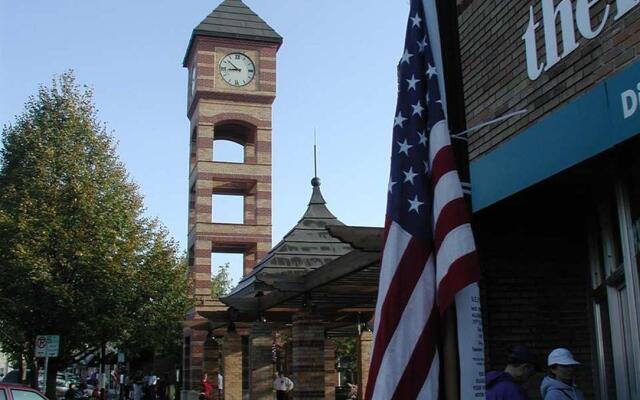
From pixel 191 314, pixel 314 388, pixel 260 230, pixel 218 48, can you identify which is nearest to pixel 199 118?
pixel 218 48

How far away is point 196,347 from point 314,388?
21918 millimetres

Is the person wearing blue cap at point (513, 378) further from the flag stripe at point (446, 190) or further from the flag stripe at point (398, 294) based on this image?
the flag stripe at point (446, 190)

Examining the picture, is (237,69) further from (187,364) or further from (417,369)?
(417,369)

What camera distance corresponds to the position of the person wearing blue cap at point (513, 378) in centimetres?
490

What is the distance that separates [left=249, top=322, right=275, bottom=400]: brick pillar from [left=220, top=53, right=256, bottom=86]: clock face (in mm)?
23597

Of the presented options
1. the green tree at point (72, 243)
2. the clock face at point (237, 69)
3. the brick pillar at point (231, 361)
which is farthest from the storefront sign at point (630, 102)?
the clock face at point (237, 69)

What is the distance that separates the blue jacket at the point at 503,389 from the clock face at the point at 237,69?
117ft

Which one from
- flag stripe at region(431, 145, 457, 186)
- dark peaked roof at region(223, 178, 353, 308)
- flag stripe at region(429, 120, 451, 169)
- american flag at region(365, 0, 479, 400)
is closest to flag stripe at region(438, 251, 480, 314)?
american flag at region(365, 0, 479, 400)

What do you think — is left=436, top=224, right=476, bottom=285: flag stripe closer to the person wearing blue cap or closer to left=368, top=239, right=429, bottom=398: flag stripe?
left=368, top=239, right=429, bottom=398: flag stripe

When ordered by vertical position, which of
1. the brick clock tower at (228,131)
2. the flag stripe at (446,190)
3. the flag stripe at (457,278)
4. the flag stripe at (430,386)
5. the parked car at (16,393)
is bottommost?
the parked car at (16,393)

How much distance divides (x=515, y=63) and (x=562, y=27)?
2.69 ft

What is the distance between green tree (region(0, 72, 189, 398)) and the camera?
79.6 ft

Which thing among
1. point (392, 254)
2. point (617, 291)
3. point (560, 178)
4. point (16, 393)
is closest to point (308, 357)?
point (16, 393)

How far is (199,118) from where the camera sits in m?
38.7
